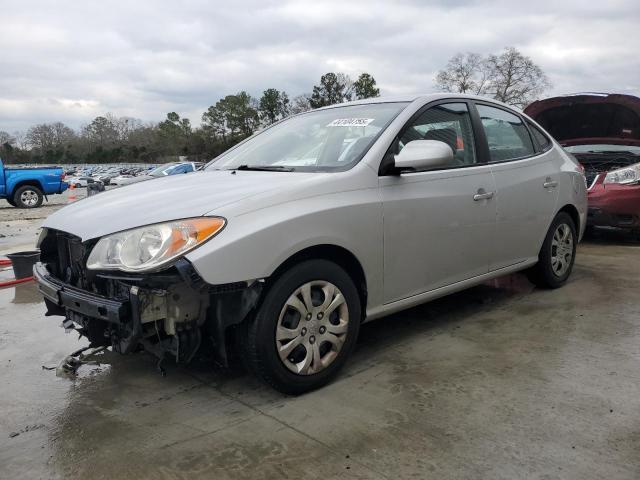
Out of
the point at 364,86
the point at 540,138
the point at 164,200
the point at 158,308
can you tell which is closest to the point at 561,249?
the point at 540,138

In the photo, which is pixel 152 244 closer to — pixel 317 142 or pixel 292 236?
pixel 292 236

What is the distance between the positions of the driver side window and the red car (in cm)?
353

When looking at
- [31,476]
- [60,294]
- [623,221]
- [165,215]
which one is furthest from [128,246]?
[623,221]

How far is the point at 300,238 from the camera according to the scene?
8.76 feet

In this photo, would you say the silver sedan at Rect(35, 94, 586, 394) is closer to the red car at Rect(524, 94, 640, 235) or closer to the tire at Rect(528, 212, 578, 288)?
the tire at Rect(528, 212, 578, 288)

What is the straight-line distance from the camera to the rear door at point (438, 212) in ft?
10.4

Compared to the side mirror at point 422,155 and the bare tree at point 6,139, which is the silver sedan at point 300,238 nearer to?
the side mirror at point 422,155

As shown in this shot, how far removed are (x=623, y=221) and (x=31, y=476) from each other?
646cm

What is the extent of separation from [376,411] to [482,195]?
1764 mm

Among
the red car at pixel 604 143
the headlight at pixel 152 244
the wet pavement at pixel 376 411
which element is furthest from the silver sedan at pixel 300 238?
the red car at pixel 604 143

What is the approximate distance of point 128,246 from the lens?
2.50 meters

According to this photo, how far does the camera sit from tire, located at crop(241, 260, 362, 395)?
2.61 meters

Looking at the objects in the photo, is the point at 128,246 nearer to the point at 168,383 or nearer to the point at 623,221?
the point at 168,383

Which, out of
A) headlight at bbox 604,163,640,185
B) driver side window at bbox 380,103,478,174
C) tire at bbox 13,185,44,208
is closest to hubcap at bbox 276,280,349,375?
driver side window at bbox 380,103,478,174
